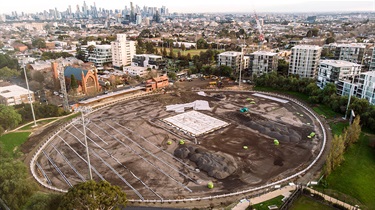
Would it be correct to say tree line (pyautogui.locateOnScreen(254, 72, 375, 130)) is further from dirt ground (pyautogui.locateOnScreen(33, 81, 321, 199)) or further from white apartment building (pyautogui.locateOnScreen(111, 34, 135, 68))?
white apartment building (pyautogui.locateOnScreen(111, 34, 135, 68))

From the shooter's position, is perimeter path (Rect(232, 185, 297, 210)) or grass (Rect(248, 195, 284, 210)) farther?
perimeter path (Rect(232, 185, 297, 210))

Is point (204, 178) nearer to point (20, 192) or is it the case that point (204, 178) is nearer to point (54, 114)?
point (20, 192)

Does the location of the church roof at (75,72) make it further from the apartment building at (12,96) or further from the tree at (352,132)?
the tree at (352,132)

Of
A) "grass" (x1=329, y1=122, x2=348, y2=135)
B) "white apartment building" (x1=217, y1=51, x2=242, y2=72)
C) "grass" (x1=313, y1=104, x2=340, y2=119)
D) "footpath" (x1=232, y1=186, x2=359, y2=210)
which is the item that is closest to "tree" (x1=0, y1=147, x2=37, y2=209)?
"footpath" (x1=232, y1=186, x2=359, y2=210)

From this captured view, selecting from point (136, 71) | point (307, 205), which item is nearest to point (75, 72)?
point (136, 71)

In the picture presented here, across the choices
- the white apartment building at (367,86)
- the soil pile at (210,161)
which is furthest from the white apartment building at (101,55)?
the white apartment building at (367,86)

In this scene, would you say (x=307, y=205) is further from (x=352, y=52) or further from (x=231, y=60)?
(x=352, y=52)
